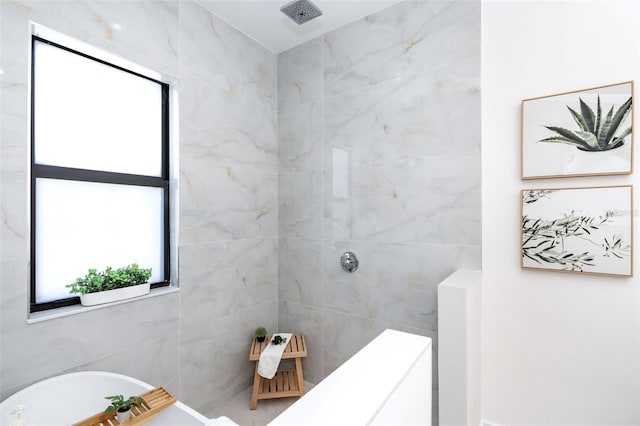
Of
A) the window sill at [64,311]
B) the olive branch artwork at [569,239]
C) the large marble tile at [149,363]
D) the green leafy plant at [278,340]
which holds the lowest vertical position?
the green leafy plant at [278,340]

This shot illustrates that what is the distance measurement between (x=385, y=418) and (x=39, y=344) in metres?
1.51

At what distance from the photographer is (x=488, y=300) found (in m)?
1.73

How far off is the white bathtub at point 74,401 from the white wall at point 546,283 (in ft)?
4.96

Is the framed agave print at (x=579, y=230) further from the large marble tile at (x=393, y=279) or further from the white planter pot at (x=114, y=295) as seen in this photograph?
the white planter pot at (x=114, y=295)

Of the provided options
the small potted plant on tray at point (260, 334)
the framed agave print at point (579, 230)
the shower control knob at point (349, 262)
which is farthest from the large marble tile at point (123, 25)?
the framed agave print at point (579, 230)

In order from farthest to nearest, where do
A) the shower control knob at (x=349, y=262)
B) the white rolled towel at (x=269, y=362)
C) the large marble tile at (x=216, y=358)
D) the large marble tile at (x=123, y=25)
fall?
the shower control knob at (x=349, y=262) < the white rolled towel at (x=269, y=362) < the large marble tile at (x=216, y=358) < the large marble tile at (x=123, y=25)

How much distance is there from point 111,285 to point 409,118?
1878 mm

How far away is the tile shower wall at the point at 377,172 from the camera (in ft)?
5.83

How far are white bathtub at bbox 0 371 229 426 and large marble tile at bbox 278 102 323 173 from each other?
65.1 inches

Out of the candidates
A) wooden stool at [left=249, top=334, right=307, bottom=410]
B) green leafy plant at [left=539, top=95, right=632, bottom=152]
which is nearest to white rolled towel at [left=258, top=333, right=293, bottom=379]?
wooden stool at [left=249, top=334, right=307, bottom=410]

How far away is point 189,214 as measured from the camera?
190cm

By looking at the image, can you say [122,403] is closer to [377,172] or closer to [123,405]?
[123,405]

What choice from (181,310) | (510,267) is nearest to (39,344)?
(181,310)

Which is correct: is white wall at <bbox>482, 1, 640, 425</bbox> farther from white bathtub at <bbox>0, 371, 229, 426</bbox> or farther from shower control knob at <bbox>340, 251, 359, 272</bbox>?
white bathtub at <bbox>0, 371, 229, 426</bbox>
